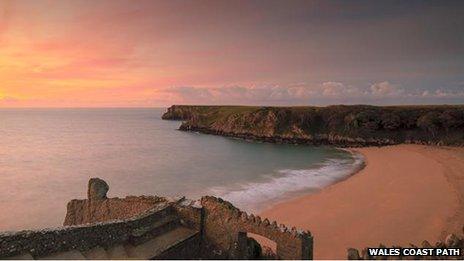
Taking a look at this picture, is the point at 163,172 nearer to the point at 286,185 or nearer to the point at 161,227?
the point at 286,185

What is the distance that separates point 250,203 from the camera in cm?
3325

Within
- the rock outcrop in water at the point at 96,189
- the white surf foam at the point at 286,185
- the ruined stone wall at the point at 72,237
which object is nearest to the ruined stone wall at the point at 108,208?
the rock outcrop in water at the point at 96,189

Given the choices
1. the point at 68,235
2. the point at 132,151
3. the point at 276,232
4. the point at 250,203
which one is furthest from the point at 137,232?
the point at 132,151

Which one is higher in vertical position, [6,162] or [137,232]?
[137,232]

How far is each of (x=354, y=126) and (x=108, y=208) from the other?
68634mm

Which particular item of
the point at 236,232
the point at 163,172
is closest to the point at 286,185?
the point at 163,172

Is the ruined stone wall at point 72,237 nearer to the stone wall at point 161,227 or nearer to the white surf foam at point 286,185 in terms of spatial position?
the stone wall at point 161,227

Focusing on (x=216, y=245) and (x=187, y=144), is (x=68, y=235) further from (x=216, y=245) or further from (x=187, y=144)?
(x=187, y=144)

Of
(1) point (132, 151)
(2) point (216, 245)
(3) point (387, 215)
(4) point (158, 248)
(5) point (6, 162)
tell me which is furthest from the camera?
(1) point (132, 151)

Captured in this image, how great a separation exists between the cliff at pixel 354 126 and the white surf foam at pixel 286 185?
24.3 metres

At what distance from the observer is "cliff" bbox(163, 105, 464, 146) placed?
72.6 metres

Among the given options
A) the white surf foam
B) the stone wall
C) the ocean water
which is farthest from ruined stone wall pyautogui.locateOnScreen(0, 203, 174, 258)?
the white surf foam

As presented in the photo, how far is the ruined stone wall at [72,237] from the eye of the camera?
11.9 metres

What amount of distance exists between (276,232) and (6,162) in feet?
196
